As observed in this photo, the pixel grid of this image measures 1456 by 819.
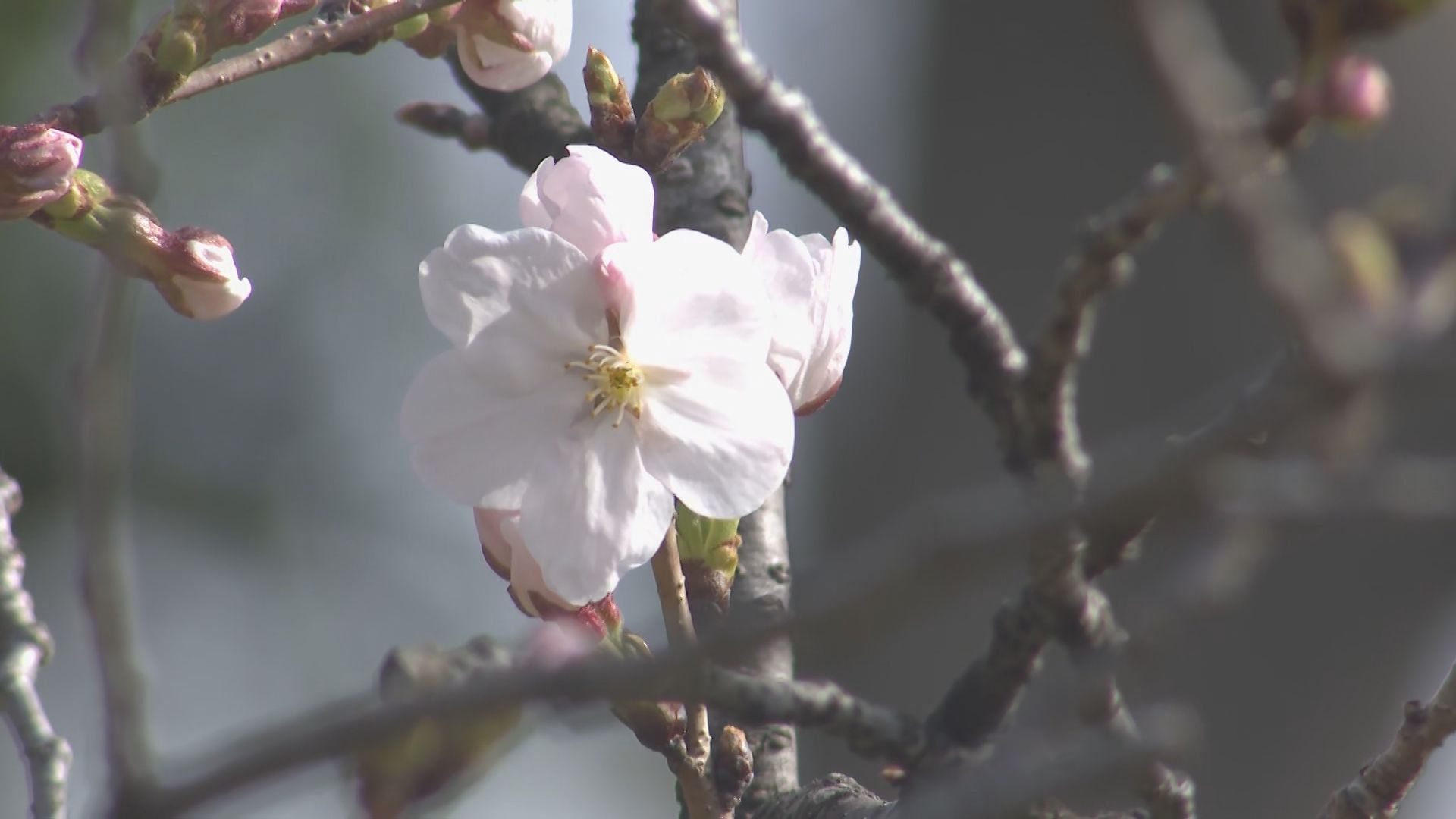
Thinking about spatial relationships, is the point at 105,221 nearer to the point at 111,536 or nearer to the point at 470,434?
the point at 470,434

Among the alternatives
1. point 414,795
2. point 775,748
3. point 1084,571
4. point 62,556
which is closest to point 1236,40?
point 775,748

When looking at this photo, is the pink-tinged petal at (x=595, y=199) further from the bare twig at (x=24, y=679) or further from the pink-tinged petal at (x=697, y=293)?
the bare twig at (x=24, y=679)

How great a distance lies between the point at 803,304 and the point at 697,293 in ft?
0.17

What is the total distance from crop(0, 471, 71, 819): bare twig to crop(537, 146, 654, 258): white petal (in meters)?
0.25

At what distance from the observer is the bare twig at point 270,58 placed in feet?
1.76

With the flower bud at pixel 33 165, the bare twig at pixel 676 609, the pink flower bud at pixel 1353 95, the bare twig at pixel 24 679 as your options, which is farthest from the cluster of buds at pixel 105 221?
the pink flower bud at pixel 1353 95

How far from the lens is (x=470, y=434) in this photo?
1.86 feet

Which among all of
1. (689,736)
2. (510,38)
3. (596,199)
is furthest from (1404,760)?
(510,38)

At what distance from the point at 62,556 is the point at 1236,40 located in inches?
148

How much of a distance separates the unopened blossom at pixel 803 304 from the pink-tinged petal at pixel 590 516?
78 mm

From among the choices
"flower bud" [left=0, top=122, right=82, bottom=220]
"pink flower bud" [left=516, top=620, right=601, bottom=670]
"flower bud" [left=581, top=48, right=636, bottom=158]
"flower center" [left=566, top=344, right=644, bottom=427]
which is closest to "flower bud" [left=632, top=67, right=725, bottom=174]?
"flower bud" [left=581, top=48, right=636, bottom=158]

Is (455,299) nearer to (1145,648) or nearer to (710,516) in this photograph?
(710,516)

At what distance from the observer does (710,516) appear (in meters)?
0.57

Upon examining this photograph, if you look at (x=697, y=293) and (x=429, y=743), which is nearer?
(x=429, y=743)
